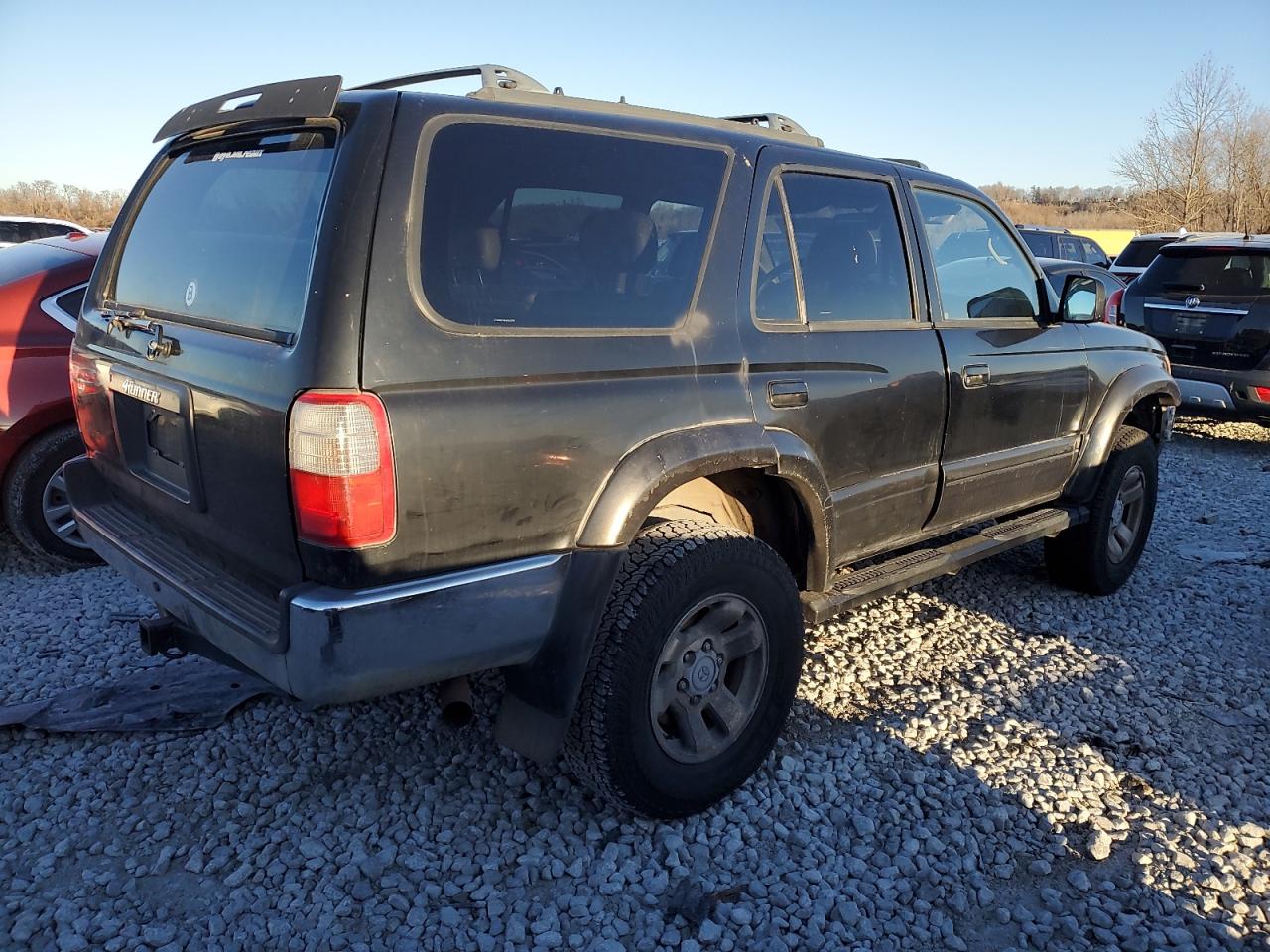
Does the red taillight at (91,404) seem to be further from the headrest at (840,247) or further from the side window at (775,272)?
the headrest at (840,247)

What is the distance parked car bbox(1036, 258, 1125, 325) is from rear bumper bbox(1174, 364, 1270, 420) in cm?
87

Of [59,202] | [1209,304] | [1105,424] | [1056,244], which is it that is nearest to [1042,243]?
[1056,244]

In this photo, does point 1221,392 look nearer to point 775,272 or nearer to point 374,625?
point 775,272

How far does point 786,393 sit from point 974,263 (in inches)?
60.1

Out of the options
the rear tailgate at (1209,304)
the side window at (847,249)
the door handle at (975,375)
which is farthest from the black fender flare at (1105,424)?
the rear tailgate at (1209,304)

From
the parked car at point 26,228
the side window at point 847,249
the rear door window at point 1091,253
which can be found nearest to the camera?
the side window at point 847,249

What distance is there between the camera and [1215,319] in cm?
792

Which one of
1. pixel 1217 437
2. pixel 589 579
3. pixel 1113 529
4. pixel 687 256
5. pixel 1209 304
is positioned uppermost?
pixel 687 256

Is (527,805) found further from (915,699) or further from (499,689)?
(915,699)

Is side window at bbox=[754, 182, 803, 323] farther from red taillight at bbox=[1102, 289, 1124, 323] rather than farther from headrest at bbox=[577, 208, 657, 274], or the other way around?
red taillight at bbox=[1102, 289, 1124, 323]

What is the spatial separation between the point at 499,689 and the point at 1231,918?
7.86 ft

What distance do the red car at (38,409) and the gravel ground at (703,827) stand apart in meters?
0.82

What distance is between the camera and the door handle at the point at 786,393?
2.83 meters

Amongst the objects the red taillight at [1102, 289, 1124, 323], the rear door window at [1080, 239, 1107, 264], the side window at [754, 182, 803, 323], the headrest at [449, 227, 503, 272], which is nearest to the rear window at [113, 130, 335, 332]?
the headrest at [449, 227, 503, 272]
